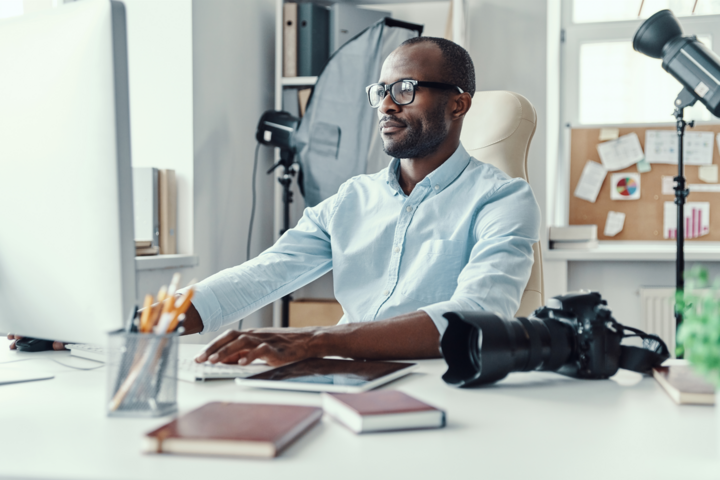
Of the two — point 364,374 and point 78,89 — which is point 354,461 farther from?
point 78,89

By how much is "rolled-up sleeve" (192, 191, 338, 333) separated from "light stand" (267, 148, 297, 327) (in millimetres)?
870

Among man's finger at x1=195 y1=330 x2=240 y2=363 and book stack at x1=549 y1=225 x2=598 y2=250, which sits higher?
book stack at x1=549 y1=225 x2=598 y2=250

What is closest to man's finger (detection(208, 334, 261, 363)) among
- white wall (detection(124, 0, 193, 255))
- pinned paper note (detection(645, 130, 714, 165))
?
white wall (detection(124, 0, 193, 255))

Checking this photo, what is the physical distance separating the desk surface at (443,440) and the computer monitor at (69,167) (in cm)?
11

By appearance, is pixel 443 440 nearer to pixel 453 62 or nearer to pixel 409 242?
pixel 409 242

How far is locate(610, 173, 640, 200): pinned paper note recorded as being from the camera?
2.72 m

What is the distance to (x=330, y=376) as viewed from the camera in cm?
73

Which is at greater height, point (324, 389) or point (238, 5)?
point (238, 5)

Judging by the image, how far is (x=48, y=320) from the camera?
0.73 meters

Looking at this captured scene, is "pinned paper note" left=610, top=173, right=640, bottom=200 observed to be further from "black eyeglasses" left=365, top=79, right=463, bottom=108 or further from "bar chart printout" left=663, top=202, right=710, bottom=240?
"black eyeglasses" left=365, top=79, right=463, bottom=108

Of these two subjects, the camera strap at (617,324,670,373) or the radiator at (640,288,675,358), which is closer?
the camera strap at (617,324,670,373)

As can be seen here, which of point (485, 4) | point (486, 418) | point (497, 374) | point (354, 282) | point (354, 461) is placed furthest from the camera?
point (485, 4)

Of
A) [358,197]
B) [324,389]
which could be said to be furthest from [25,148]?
[358,197]

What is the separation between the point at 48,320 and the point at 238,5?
6.12 feet
